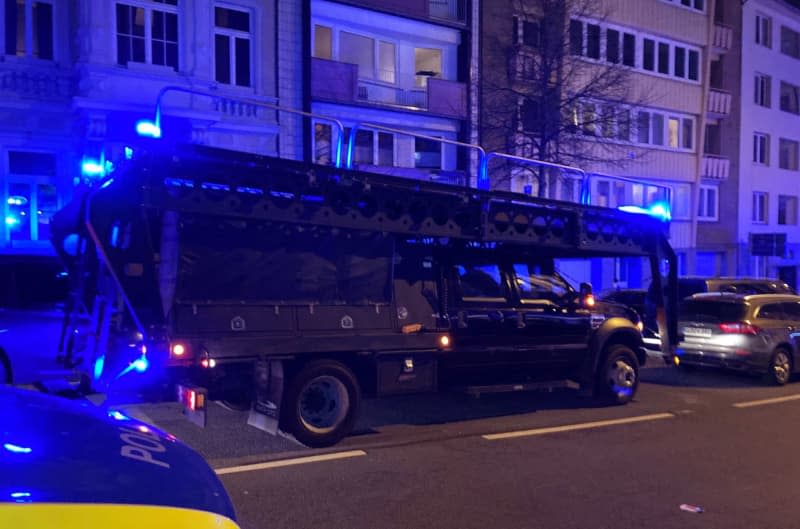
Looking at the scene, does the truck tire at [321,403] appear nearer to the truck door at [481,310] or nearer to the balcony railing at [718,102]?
the truck door at [481,310]

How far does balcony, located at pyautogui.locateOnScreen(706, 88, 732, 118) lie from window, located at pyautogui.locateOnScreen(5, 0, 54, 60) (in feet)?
76.8

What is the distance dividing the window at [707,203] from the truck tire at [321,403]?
82.0ft

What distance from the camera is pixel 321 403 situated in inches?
290

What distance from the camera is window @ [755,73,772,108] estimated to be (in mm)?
31281

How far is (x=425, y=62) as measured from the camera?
21594 millimetres

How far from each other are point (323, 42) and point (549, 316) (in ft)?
41.5

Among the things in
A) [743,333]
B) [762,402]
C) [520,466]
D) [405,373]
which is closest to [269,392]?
[405,373]

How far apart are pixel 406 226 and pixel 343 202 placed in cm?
79

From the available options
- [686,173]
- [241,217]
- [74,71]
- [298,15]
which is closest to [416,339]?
[241,217]

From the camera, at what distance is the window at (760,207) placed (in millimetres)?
31375

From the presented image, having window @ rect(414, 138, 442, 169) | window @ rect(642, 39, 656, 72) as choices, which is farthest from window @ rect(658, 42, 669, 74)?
window @ rect(414, 138, 442, 169)

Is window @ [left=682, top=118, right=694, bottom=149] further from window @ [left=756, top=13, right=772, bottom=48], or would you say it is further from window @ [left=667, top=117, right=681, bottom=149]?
window @ [left=756, top=13, right=772, bottom=48]

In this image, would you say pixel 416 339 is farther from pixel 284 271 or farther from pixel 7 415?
pixel 7 415

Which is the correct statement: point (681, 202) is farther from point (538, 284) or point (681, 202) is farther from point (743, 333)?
point (538, 284)
